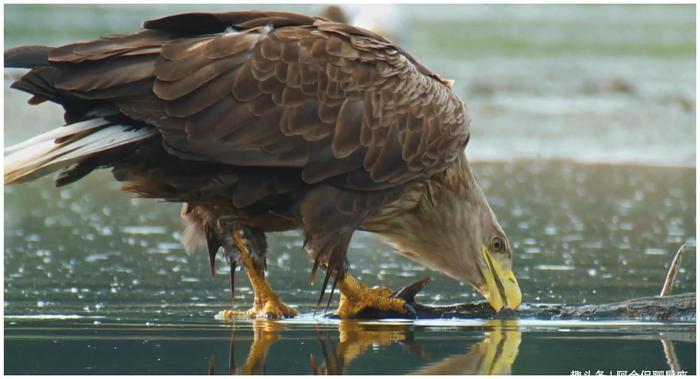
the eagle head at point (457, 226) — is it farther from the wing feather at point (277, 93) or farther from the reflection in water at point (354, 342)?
the reflection in water at point (354, 342)

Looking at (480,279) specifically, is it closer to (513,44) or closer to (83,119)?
(83,119)

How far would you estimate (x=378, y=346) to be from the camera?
20.1ft

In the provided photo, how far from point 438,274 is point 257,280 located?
1625 mm

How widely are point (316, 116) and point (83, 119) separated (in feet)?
3.54

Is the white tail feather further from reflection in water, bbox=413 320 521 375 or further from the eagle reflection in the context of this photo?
reflection in water, bbox=413 320 521 375

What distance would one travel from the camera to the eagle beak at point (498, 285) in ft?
22.8

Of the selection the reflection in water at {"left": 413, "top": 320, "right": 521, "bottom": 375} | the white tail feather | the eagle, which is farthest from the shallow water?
the white tail feather

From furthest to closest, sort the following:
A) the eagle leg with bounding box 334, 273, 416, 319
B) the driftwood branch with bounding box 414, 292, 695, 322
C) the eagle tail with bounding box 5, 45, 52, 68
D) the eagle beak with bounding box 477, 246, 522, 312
→ 1. the eagle leg with bounding box 334, 273, 416, 319
2. the eagle beak with bounding box 477, 246, 522, 312
3. the driftwood branch with bounding box 414, 292, 695, 322
4. the eagle tail with bounding box 5, 45, 52, 68

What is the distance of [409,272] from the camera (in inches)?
337

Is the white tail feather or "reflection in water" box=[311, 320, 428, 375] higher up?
the white tail feather

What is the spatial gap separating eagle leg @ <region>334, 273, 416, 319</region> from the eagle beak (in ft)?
1.56

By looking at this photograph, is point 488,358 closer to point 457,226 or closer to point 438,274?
point 457,226

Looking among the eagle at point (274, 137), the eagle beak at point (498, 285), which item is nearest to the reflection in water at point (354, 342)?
the eagle at point (274, 137)

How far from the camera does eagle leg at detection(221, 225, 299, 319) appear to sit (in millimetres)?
6961
